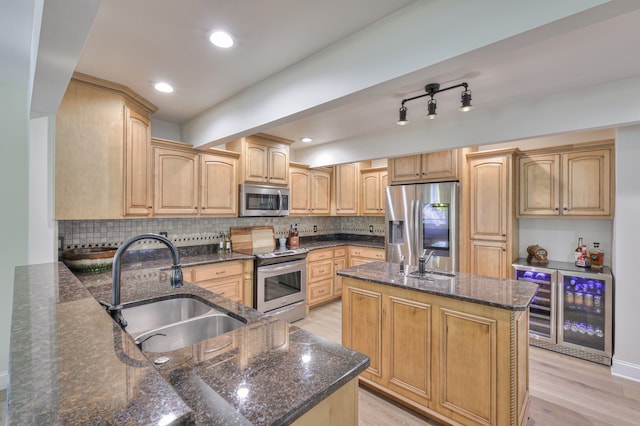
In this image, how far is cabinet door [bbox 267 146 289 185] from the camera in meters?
3.92

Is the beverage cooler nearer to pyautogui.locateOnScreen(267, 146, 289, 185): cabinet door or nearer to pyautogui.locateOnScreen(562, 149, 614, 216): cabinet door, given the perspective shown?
pyautogui.locateOnScreen(562, 149, 614, 216): cabinet door

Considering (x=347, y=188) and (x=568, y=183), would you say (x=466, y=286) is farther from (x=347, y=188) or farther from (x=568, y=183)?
(x=347, y=188)

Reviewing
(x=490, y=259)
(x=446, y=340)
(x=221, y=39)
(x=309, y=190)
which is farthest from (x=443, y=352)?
(x=309, y=190)

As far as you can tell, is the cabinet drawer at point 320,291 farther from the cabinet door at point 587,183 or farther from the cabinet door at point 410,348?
the cabinet door at point 587,183

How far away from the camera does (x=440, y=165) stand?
3730mm

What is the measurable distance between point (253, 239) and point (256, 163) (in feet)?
3.60

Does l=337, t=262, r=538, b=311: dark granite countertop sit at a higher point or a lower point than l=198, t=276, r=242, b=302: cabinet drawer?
higher

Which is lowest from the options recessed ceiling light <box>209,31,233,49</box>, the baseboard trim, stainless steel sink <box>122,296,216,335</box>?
the baseboard trim

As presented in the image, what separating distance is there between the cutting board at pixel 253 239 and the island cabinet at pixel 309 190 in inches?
19.5

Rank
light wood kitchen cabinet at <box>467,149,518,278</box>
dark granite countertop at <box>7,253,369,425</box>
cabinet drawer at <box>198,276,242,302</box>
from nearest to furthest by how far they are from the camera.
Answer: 1. dark granite countertop at <box>7,253,369,425</box>
2. cabinet drawer at <box>198,276,242,302</box>
3. light wood kitchen cabinet at <box>467,149,518,278</box>

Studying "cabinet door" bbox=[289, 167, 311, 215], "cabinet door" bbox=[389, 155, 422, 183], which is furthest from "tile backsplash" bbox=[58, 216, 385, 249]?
"cabinet door" bbox=[389, 155, 422, 183]

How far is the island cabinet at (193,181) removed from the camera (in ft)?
9.88

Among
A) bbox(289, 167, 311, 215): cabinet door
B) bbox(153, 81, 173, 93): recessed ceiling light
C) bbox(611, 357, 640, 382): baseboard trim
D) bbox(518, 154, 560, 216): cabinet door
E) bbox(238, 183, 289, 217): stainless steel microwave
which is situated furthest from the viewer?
bbox(289, 167, 311, 215): cabinet door

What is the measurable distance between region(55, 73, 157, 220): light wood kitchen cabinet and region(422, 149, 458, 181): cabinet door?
3.31m
